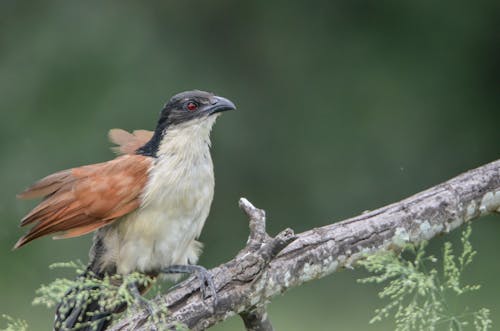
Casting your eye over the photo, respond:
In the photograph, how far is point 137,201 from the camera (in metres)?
3.14

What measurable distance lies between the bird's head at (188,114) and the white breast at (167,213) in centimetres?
3

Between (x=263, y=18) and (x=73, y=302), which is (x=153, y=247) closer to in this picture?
(x=73, y=302)

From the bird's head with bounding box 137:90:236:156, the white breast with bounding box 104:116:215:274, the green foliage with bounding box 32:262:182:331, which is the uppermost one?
the bird's head with bounding box 137:90:236:156

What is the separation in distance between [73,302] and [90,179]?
45 cm

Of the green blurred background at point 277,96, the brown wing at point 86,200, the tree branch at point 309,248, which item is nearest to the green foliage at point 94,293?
the tree branch at point 309,248

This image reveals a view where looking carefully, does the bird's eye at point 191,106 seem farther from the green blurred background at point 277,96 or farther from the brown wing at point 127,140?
the green blurred background at point 277,96

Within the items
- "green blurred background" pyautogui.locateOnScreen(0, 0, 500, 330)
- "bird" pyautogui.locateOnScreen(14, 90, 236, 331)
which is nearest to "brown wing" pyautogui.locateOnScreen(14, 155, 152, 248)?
"bird" pyautogui.locateOnScreen(14, 90, 236, 331)

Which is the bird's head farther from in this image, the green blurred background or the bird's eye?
the green blurred background

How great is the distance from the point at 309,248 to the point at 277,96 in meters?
4.04

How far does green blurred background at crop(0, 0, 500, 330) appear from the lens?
6.21 meters

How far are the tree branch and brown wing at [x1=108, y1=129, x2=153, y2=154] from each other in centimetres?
68

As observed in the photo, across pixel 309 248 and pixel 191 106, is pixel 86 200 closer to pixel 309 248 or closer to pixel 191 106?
pixel 191 106

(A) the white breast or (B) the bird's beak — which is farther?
(B) the bird's beak

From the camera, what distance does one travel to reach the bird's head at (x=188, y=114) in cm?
331
